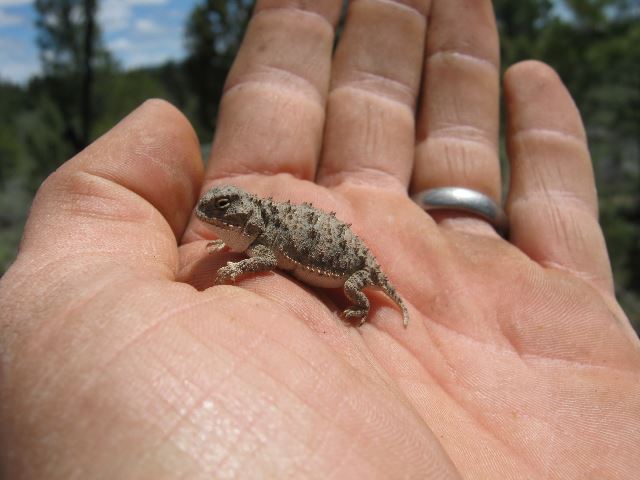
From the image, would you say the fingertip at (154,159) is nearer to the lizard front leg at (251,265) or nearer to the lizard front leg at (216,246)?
the lizard front leg at (216,246)

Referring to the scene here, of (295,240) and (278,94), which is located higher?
(278,94)

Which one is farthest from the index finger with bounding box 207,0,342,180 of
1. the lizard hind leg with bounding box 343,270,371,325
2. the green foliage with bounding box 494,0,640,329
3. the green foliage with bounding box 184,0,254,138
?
the green foliage with bounding box 184,0,254,138

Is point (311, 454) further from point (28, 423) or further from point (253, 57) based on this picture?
point (253, 57)

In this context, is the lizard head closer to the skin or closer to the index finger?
the skin

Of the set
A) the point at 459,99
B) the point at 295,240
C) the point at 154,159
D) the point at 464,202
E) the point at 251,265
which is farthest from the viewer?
the point at 459,99

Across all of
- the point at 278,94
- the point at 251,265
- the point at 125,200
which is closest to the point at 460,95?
the point at 278,94

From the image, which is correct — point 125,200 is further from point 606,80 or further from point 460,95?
point 606,80

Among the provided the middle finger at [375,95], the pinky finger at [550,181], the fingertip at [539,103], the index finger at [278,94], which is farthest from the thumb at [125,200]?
the fingertip at [539,103]
